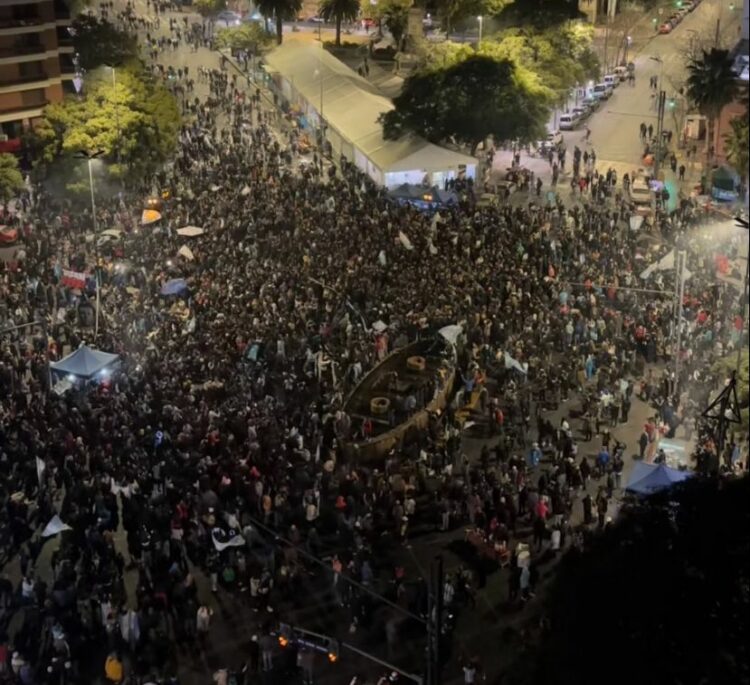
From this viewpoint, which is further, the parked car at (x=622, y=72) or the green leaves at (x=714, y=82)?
the parked car at (x=622, y=72)

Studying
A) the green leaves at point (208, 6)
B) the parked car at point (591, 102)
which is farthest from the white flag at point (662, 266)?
the green leaves at point (208, 6)

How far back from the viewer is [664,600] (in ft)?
37.1

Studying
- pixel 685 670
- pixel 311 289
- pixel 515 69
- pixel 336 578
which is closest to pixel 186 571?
pixel 336 578

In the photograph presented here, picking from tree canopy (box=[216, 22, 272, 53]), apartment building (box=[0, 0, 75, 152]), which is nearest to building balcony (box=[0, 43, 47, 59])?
apartment building (box=[0, 0, 75, 152])

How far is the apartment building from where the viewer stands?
195 feet

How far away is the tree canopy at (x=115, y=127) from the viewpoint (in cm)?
4941

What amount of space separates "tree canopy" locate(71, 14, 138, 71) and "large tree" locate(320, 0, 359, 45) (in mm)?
27408

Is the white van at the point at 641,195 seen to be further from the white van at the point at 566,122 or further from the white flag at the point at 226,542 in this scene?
the white flag at the point at 226,542

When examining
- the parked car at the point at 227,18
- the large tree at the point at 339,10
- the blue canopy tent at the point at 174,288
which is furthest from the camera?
the parked car at the point at 227,18

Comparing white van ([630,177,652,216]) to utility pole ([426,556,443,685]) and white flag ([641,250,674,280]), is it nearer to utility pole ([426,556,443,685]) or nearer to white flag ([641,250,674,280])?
white flag ([641,250,674,280])

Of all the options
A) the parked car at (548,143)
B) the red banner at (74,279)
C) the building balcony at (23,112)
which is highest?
the red banner at (74,279)

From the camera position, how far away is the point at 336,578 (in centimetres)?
2262

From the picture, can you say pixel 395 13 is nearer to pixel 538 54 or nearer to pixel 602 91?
pixel 602 91

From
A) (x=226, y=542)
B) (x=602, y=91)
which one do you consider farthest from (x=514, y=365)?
(x=602, y=91)
